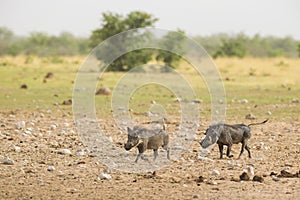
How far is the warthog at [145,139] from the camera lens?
380 inches

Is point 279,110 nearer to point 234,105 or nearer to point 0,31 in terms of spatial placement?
point 234,105

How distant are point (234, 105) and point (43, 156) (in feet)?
33.2

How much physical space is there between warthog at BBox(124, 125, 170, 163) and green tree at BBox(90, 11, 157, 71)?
76.0 ft

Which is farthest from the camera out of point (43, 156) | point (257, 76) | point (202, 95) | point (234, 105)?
point (257, 76)

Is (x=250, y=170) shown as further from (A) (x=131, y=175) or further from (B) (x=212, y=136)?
(A) (x=131, y=175)

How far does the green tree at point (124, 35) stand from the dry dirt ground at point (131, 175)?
2152cm

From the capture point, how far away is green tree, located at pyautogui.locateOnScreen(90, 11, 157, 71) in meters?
34.1

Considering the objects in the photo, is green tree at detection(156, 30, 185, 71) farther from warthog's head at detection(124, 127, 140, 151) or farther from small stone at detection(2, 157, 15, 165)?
small stone at detection(2, 157, 15, 165)

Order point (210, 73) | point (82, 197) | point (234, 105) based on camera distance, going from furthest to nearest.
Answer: point (210, 73), point (234, 105), point (82, 197)

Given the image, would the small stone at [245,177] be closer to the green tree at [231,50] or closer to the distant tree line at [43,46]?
the green tree at [231,50]

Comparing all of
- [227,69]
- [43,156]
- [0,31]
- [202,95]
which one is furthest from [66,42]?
[43,156]

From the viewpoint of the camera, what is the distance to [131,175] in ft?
29.9

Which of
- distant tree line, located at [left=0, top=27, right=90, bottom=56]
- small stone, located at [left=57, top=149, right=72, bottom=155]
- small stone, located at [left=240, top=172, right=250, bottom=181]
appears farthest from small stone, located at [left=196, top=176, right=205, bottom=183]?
distant tree line, located at [left=0, top=27, right=90, bottom=56]

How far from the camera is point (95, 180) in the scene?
880cm
